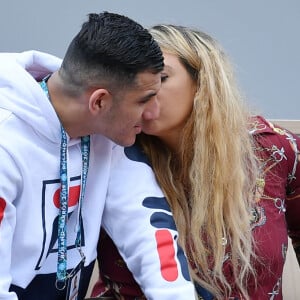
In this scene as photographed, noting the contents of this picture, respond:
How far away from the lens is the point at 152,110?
1.28m

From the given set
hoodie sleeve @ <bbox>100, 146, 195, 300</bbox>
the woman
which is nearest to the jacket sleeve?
the woman

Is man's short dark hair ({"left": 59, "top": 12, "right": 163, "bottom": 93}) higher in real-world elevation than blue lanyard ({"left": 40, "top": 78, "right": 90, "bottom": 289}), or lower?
higher

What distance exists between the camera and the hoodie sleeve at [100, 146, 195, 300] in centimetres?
127

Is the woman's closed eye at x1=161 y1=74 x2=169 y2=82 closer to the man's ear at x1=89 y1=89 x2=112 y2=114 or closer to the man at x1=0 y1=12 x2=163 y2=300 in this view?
the man at x1=0 y1=12 x2=163 y2=300

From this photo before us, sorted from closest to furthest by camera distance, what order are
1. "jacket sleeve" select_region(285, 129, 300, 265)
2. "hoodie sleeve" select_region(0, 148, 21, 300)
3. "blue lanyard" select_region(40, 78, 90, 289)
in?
"hoodie sleeve" select_region(0, 148, 21, 300) → "blue lanyard" select_region(40, 78, 90, 289) → "jacket sleeve" select_region(285, 129, 300, 265)

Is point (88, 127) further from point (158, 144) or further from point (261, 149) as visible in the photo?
point (261, 149)

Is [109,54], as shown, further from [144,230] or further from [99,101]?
[144,230]

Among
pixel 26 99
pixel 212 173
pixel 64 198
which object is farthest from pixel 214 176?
pixel 26 99

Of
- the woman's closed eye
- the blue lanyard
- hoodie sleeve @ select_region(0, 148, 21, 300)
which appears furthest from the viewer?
the woman's closed eye

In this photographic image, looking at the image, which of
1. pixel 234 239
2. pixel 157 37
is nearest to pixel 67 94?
pixel 157 37

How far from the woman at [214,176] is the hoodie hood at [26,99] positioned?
0.78ft

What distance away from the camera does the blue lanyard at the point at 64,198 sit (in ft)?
3.94

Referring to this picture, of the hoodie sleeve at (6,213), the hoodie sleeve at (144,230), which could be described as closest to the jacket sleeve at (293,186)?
the hoodie sleeve at (144,230)

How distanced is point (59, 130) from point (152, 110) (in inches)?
7.9
